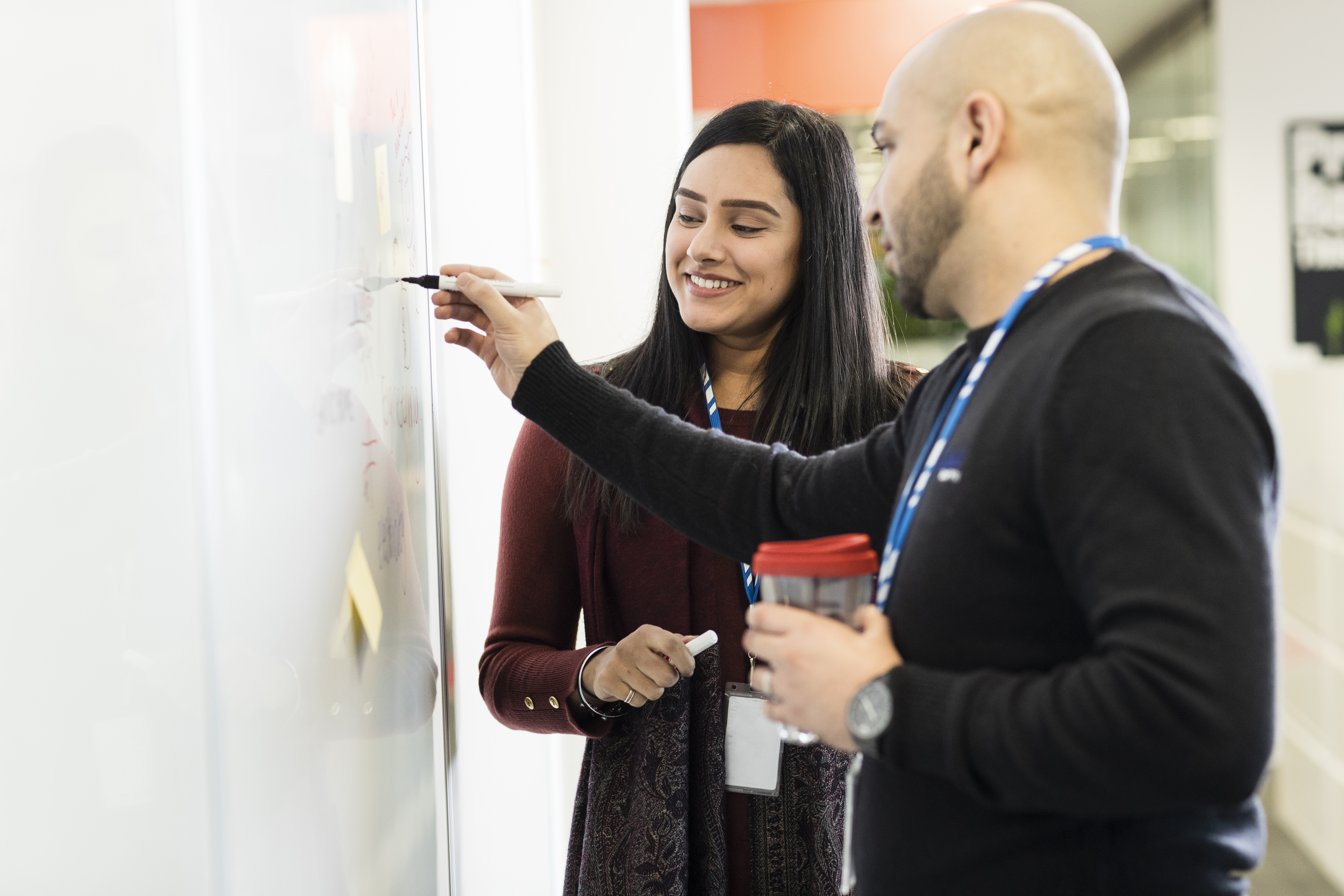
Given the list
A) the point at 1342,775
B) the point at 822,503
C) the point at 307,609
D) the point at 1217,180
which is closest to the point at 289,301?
the point at 307,609

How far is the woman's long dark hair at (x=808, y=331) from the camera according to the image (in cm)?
155

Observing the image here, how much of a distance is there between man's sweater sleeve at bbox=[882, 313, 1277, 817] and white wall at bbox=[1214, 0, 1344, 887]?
2014mm

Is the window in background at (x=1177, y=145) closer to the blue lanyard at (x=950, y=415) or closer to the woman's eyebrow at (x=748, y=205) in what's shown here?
Answer: the woman's eyebrow at (x=748, y=205)

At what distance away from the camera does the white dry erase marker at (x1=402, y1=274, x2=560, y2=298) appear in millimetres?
1248

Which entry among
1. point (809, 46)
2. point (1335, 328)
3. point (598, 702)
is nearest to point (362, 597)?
point (598, 702)

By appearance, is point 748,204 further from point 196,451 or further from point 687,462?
point 196,451

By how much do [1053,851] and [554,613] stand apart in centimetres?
86

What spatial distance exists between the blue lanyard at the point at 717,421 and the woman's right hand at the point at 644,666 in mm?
149

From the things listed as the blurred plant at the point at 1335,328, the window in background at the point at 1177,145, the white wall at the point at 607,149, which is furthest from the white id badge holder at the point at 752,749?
the blurred plant at the point at 1335,328

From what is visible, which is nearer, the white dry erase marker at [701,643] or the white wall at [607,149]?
the white dry erase marker at [701,643]

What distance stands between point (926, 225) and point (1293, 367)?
14.7 ft

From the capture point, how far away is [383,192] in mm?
1344

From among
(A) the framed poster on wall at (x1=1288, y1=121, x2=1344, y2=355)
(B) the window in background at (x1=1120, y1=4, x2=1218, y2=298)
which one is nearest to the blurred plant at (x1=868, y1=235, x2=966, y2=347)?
(B) the window in background at (x1=1120, y1=4, x2=1218, y2=298)

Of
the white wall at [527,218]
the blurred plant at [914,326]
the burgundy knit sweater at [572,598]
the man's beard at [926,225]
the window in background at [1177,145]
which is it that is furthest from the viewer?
the window in background at [1177,145]
